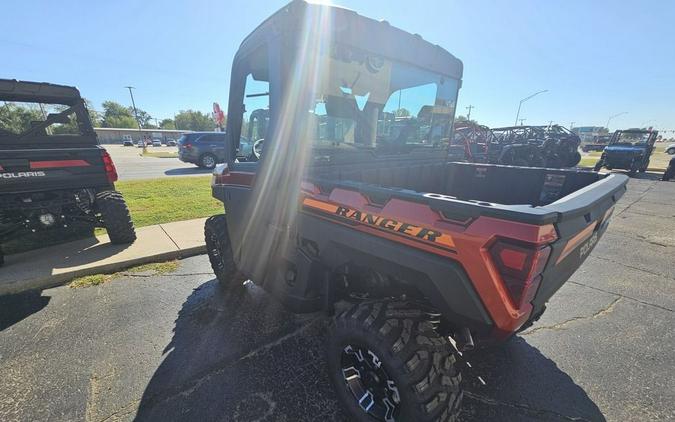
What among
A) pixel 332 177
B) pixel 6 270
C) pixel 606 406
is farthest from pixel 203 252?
pixel 606 406

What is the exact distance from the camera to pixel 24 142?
4.17m

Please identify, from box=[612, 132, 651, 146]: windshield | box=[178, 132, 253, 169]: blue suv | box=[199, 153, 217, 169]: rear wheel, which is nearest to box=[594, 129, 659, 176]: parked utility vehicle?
box=[612, 132, 651, 146]: windshield

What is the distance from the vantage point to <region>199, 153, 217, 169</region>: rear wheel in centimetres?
1606

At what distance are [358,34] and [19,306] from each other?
4.44 meters

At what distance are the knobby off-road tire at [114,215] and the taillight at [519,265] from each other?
5.24 m

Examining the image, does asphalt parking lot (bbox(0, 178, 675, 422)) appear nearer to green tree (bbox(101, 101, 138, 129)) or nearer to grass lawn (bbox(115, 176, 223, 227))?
grass lawn (bbox(115, 176, 223, 227))

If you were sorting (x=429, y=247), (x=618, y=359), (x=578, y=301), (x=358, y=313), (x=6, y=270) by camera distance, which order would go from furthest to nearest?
(x=6, y=270) < (x=578, y=301) < (x=618, y=359) < (x=358, y=313) < (x=429, y=247)

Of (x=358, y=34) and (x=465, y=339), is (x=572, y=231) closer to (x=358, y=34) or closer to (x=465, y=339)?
(x=465, y=339)

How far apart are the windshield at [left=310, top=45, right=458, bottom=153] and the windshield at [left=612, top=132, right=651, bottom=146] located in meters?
17.8

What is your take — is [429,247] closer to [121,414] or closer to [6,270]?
[121,414]

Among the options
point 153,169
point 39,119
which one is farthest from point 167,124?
point 39,119

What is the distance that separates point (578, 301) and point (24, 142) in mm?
7584

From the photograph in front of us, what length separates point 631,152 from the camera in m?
13.7

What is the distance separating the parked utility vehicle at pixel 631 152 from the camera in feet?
45.1
